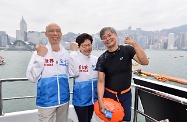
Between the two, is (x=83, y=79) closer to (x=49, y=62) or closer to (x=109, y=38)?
(x=49, y=62)

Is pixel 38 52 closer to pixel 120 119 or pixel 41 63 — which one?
pixel 41 63

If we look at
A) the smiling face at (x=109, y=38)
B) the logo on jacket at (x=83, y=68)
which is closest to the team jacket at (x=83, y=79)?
the logo on jacket at (x=83, y=68)

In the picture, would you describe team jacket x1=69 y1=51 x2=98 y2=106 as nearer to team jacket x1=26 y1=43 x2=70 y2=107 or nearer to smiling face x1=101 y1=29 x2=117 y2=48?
team jacket x1=26 y1=43 x2=70 y2=107

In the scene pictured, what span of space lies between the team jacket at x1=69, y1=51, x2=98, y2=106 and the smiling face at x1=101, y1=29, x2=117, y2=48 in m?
0.39

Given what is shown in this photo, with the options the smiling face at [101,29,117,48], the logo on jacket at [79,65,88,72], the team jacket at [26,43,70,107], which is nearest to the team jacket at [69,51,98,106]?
the logo on jacket at [79,65,88,72]

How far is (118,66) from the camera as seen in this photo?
1800 millimetres

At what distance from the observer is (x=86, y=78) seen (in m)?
2.03

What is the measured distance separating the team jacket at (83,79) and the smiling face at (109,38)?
39 cm

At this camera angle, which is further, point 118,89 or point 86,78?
point 86,78

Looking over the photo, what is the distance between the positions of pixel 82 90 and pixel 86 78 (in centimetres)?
Answer: 15

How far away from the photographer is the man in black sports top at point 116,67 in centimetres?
180

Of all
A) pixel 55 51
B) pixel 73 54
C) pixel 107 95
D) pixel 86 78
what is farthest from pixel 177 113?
pixel 55 51

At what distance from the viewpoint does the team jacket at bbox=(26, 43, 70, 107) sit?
1.78m

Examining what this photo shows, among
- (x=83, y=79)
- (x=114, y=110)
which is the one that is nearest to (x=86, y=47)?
(x=83, y=79)
